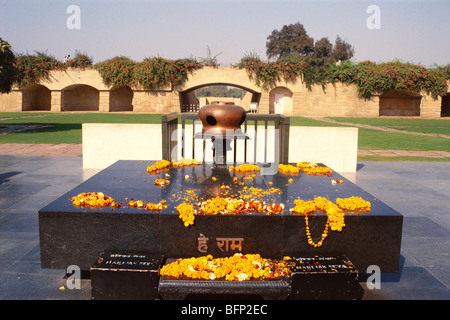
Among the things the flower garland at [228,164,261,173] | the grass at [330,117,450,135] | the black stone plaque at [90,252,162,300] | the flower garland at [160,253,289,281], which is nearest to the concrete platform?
the black stone plaque at [90,252,162,300]

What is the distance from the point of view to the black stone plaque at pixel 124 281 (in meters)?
2.48

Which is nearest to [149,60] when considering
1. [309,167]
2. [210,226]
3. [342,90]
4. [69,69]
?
[69,69]

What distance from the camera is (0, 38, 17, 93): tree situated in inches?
488

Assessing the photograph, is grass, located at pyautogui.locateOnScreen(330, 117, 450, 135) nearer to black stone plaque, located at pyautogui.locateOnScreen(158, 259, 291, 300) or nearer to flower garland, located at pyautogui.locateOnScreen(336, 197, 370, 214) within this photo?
flower garland, located at pyautogui.locateOnScreen(336, 197, 370, 214)

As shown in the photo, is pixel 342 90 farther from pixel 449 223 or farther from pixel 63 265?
pixel 63 265

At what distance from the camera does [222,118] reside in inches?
168

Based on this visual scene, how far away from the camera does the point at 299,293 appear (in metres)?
2.50

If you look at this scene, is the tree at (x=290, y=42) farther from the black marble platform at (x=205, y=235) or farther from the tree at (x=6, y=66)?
the black marble platform at (x=205, y=235)

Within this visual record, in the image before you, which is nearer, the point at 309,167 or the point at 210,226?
the point at 210,226

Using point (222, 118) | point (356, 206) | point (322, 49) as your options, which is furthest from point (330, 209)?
point (322, 49)

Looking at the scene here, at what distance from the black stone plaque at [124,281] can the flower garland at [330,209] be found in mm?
968

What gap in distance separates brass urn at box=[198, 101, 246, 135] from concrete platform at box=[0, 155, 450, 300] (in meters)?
1.88

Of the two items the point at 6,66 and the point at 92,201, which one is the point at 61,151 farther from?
the point at 92,201
